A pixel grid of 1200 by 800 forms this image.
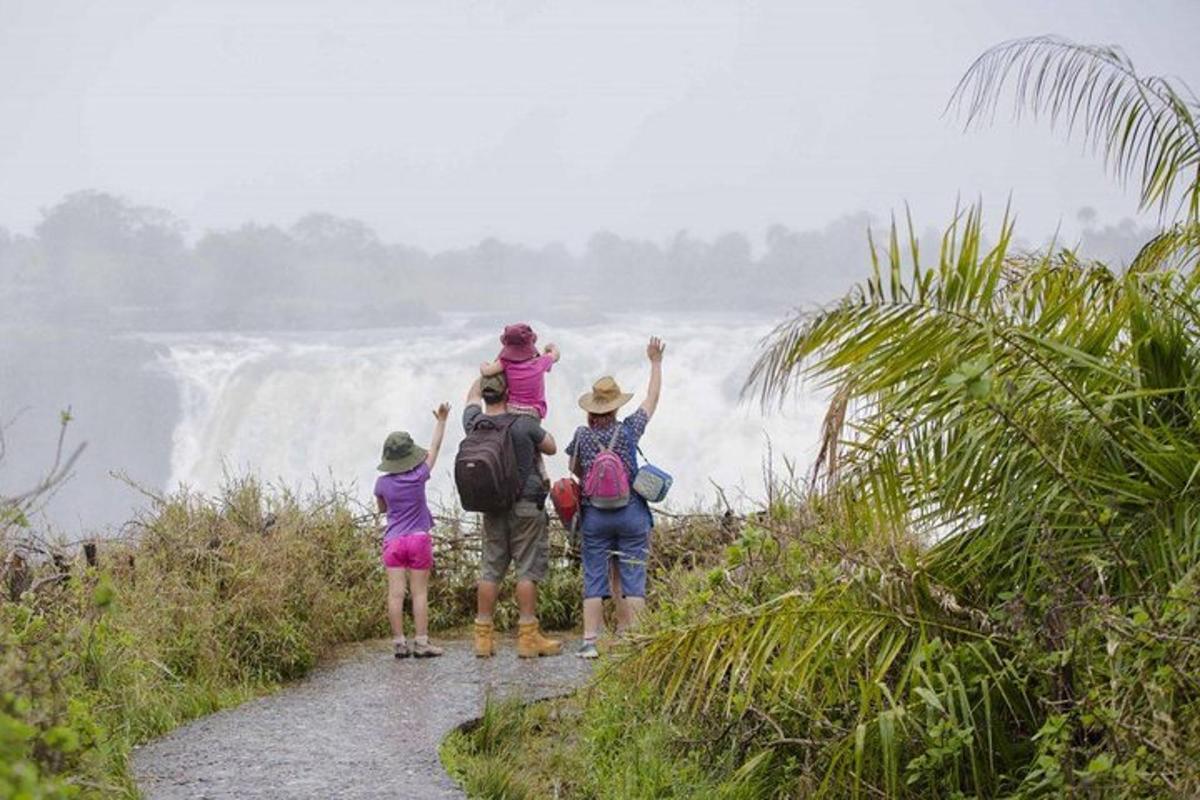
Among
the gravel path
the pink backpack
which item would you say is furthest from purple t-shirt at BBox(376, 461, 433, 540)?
the pink backpack

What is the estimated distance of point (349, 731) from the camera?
813 centimetres

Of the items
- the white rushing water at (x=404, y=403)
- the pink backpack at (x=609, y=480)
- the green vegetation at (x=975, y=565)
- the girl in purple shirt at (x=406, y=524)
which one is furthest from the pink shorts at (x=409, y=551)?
the white rushing water at (x=404, y=403)

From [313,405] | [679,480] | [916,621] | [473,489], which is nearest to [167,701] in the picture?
[473,489]

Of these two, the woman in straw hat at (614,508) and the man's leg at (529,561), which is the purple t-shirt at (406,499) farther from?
the woman in straw hat at (614,508)

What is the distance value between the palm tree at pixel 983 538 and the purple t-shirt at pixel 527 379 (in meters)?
3.05

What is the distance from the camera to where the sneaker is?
33.7 feet

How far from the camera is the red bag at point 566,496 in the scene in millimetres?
9781

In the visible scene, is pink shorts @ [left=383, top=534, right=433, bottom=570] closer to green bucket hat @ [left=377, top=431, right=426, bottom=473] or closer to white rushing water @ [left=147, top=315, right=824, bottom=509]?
green bucket hat @ [left=377, top=431, right=426, bottom=473]

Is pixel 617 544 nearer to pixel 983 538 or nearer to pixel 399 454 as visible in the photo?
pixel 399 454

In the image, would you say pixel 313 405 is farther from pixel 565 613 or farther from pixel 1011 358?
pixel 1011 358

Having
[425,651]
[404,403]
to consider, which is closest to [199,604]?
[425,651]

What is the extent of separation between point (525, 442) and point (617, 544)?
0.84 m

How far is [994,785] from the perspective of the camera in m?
6.55

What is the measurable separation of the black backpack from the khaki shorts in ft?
0.71
